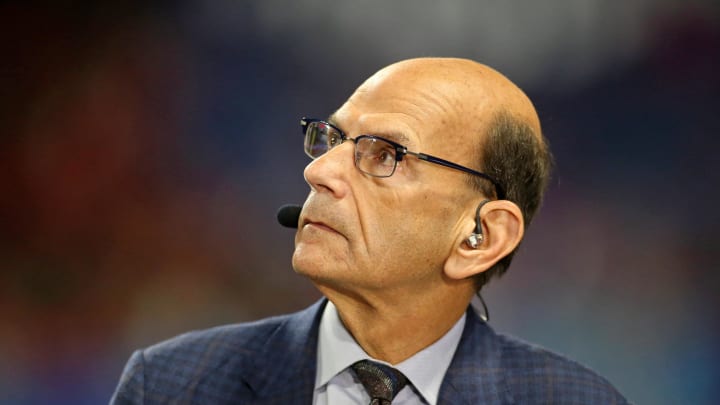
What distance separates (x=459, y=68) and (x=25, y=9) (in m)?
1.91

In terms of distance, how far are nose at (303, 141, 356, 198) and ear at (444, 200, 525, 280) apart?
1.11 ft

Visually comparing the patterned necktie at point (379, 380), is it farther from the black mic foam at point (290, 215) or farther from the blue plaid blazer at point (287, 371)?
the black mic foam at point (290, 215)

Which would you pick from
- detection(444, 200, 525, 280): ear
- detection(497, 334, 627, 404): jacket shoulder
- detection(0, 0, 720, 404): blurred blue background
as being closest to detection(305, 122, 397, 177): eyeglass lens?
detection(444, 200, 525, 280): ear

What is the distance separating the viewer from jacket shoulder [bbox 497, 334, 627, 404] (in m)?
2.18

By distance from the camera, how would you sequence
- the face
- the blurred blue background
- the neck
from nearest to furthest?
the face → the neck → the blurred blue background

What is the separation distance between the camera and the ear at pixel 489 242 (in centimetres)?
212

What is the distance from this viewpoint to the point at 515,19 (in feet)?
11.1

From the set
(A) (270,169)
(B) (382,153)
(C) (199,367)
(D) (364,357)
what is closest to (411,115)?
(B) (382,153)

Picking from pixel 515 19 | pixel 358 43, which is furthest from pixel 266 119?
pixel 515 19

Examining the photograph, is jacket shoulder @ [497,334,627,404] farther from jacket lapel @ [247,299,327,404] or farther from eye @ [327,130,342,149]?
eye @ [327,130,342,149]

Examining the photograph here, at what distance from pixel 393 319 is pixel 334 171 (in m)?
0.41

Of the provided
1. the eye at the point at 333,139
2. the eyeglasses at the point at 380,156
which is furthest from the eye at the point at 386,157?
the eye at the point at 333,139

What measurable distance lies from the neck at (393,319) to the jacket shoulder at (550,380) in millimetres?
245

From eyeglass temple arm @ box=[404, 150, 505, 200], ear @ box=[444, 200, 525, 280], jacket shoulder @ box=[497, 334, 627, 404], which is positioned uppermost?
eyeglass temple arm @ box=[404, 150, 505, 200]
